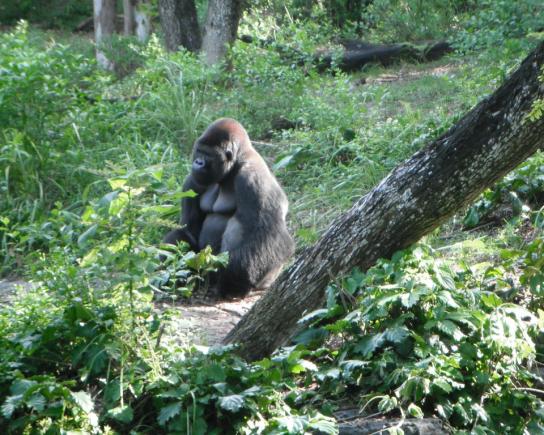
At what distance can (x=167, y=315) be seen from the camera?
3.74 meters

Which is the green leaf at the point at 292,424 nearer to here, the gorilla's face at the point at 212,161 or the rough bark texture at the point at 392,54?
Result: the gorilla's face at the point at 212,161

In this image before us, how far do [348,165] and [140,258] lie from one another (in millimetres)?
4209

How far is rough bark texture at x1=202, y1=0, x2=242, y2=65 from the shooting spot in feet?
36.4

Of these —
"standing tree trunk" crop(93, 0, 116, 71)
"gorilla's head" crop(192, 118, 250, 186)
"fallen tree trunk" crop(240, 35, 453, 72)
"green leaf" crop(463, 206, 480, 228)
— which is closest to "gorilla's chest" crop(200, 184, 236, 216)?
"gorilla's head" crop(192, 118, 250, 186)

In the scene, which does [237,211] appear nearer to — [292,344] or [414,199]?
[292,344]

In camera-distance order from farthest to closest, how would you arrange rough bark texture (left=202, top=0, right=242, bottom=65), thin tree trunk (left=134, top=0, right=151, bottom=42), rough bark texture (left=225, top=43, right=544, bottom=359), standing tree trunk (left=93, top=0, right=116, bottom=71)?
thin tree trunk (left=134, top=0, right=151, bottom=42)
standing tree trunk (left=93, top=0, right=116, bottom=71)
rough bark texture (left=202, top=0, right=242, bottom=65)
rough bark texture (left=225, top=43, right=544, bottom=359)

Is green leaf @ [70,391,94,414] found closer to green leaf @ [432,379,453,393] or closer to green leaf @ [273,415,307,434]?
green leaf @ [273,415,307,434]

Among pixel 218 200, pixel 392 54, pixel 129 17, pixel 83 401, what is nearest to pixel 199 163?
pixel 218 200

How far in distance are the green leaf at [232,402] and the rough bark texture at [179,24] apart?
864 centimetres

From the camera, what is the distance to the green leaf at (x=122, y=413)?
342 centimetres

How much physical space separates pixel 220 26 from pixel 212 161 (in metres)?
5.57

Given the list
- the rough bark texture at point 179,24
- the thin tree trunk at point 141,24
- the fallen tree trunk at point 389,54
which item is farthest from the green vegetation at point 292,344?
the thin tree trunk at point 141,24

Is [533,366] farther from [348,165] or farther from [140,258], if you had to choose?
[348,165]

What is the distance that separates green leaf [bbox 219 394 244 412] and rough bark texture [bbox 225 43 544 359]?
0.55 m
